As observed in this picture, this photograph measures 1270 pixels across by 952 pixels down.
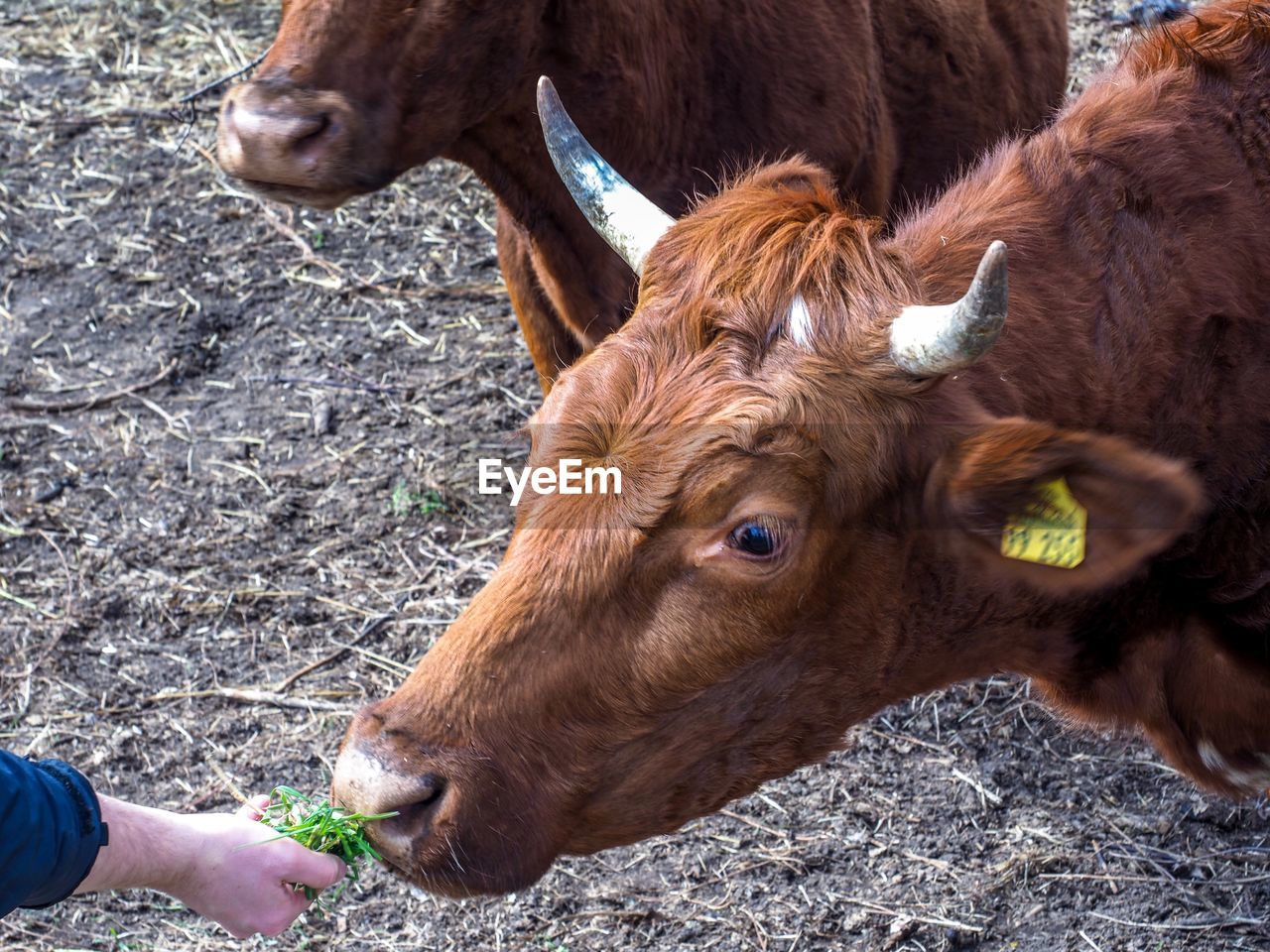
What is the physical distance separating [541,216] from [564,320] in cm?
41

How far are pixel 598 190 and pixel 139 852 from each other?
5.78 ft

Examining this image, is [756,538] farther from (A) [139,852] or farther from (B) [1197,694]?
(B) [1197,694]

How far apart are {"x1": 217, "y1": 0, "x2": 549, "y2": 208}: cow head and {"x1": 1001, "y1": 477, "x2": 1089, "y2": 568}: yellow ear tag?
98.7 inches

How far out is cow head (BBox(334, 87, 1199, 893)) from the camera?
8.26ft

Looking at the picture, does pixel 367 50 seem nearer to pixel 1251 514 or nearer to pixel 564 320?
pixel 564 320

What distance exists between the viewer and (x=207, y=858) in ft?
8.82

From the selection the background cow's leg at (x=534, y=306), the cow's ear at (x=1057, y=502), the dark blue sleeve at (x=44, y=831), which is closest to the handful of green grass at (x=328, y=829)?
the dark blue sleeve at (x=44, y=831)

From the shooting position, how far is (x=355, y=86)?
4129 mm

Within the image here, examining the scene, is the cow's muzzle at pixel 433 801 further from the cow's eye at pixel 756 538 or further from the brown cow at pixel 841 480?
the cow's eye at pixel 756 538

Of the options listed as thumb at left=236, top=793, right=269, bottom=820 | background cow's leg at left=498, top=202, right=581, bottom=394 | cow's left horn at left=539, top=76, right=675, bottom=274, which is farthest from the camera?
background cow's leg at left=498, top=202, right=581, bottom=394

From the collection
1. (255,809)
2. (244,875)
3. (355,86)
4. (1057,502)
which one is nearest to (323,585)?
(355,86)

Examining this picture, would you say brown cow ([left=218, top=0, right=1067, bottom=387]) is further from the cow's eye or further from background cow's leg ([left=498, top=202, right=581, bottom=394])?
the cow's eye

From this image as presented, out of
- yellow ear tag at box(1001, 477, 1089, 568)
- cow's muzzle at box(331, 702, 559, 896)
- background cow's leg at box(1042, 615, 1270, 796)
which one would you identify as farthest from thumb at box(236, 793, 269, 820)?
background cow's leg at box(1042, 615, 1270, 796)

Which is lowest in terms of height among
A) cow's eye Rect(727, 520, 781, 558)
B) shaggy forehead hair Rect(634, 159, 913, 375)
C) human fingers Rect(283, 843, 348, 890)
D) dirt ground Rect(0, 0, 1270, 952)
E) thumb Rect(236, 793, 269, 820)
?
dirt ground Rect(0, 0, 1270, 952)
